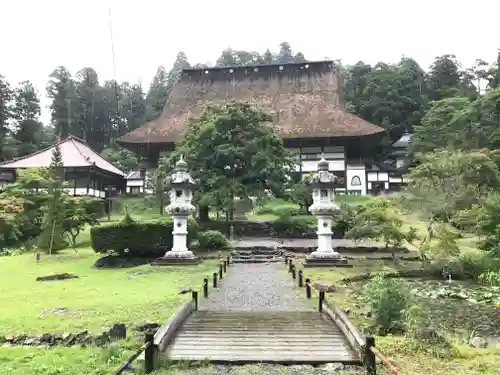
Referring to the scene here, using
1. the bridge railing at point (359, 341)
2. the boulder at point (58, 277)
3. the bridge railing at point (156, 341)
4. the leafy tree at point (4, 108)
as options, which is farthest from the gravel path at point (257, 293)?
the leafy tree at point (4, 108)

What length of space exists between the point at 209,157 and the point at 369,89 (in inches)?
1270

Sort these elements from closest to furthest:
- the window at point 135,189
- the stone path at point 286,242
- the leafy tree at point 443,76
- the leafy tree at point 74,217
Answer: the stone path at point 286,242
the leafy tree at point 74,217
the window at point 135,189
the leafy tree at point 443,76

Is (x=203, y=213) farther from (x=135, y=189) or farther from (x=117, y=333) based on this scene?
(x=117, y=333)

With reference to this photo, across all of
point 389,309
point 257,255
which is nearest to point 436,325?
point 389,309

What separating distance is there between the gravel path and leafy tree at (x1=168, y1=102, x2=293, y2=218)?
7.57m

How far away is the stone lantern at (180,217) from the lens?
17667 mm

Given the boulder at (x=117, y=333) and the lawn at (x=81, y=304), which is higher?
the boulder at (x=117, y=333)

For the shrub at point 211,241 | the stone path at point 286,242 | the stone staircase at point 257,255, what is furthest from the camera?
the stone path at point 286,242

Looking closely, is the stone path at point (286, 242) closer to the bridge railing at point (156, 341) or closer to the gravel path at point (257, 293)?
the gravel path at point (257, 293)

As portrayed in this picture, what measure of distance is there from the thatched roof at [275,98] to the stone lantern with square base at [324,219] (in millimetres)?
17420

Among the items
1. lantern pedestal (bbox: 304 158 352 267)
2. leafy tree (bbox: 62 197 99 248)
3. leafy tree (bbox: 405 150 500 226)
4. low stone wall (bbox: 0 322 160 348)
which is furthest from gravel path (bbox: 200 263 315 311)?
leafy tree (bbox: 62 197 99 248)

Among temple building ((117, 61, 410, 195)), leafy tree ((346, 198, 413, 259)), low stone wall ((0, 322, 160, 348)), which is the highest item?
temple building ((117, 61, 410, 195))

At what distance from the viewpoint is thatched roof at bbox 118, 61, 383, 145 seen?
120 ft

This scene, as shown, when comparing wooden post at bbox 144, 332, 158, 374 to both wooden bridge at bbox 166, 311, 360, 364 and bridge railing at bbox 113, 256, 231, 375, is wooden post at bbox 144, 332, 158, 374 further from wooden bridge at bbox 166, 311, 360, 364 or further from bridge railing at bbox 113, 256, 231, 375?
wooden bridge at bbox 166, 311, 360, 364
